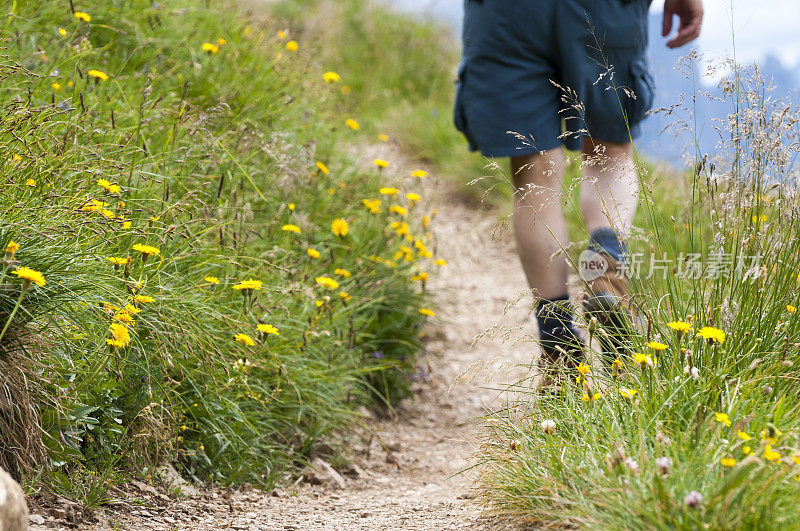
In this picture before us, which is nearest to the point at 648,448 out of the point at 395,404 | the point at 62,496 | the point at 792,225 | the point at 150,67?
the point at 792,225

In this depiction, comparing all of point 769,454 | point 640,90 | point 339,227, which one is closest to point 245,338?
point 339,227

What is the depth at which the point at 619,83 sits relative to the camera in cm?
264

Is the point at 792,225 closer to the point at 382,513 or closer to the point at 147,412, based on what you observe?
the point at 382,513

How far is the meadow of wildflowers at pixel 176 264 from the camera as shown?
6.46 ft

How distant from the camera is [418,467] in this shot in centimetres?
Result: 296

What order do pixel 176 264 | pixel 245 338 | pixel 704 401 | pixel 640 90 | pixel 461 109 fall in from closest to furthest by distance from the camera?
pixel 704 401 < pixel 245 338 < pixel 176 264 < pixel 640 90 < pixel 461 109

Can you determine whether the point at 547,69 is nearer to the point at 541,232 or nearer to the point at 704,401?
the point at 541,232

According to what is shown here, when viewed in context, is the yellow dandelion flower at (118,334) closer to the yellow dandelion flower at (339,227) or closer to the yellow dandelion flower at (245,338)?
the yellow dandelion flower at (245,338)

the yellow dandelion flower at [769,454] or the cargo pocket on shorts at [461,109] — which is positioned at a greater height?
the cargo pocket on shorts at [461,109]

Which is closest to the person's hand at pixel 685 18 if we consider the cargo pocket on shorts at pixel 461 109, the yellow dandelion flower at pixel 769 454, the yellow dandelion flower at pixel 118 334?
the cargo pocket on shorts at pixel 461 109

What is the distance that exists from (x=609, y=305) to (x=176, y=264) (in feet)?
4.50

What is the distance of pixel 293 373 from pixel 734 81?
163 centimetres

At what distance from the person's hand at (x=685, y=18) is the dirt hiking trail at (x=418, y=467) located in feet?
3.16

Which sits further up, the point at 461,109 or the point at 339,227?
the point at 461,109
